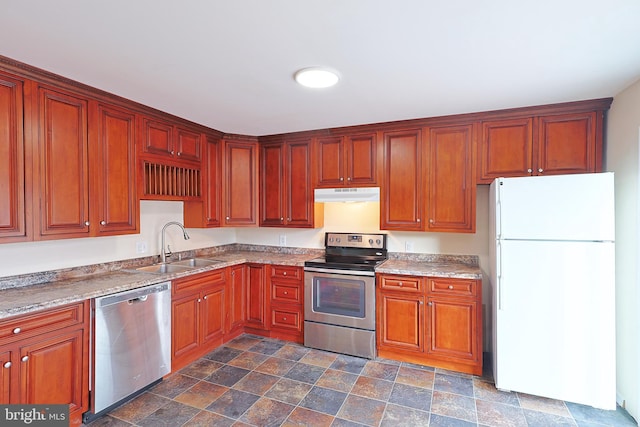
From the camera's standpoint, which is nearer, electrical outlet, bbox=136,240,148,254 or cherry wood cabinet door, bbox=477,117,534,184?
cherry wood cabinet door, bbox=477,117,534,184

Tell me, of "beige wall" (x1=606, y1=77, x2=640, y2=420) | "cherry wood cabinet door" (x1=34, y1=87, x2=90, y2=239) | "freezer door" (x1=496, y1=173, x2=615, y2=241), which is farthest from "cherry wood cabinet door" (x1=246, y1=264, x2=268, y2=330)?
"beige wall" (x1=606, y1=77, x2=640, y2=420)

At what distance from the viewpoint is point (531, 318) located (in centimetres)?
240

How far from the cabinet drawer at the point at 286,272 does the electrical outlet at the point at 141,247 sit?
130 cm

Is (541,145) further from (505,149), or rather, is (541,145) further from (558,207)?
(558,207)

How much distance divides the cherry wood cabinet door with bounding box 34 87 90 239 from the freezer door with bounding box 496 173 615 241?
3.17 meters

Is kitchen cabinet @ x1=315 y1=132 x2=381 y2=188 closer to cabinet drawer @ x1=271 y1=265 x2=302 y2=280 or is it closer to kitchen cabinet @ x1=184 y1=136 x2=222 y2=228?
cabinet drawer @ x1=271 y1=265 x2=302 y2=280

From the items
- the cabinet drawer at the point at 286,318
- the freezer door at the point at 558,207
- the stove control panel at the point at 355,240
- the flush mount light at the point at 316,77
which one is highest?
the flush mount light at the point at 316,77

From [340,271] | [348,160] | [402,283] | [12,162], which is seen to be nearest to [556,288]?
[402,283]

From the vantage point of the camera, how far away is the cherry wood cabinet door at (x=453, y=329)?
9.15 feet

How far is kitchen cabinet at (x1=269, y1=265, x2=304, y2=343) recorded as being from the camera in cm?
347

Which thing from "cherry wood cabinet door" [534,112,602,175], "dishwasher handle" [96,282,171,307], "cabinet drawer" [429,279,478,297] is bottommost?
"cabinet drawer" [429,279,478,297]

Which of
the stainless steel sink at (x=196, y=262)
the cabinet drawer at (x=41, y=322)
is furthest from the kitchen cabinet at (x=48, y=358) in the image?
the stainless steel sink at (x=196, y=262)

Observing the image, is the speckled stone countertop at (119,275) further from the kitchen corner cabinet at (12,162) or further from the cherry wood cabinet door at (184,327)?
the kitchen corner cabinet at (12,162)

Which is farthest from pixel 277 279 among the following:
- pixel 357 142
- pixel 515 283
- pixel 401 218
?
pixel 515 283
